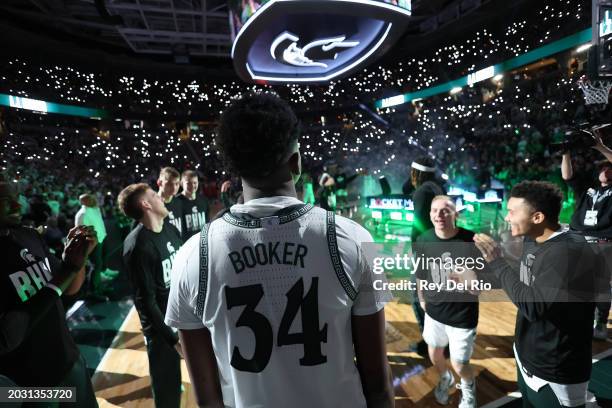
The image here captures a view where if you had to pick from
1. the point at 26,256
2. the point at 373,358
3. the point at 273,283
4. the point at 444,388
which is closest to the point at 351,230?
the point at 273,283

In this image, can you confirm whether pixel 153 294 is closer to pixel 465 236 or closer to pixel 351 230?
pixel 351 230

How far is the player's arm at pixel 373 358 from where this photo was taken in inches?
42.5

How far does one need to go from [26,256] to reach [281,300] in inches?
61.8

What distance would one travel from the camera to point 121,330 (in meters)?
4.68

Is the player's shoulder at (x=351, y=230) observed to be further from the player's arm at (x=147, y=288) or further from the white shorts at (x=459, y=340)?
the white shorts at (x=459, y=340)

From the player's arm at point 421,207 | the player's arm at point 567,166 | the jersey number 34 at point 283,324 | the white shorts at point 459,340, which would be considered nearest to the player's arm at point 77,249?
the jersey number 34 at point 283,324

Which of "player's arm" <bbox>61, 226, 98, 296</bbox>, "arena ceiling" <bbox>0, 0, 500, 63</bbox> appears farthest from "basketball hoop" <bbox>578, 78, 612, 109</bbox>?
"arena ceiling" <bbox>0, 0, 500, 63</bbox>

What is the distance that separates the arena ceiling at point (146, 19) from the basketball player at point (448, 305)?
13.5 m

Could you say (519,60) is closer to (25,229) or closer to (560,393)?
(560,393)

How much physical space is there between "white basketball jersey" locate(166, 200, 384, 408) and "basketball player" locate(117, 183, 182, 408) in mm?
1491

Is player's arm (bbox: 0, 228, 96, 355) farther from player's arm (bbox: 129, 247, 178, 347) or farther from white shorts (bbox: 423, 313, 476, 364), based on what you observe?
white shorts (bbox: 423, 313, 476, 364)

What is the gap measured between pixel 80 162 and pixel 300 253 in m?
24.7

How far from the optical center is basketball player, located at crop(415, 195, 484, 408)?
101 inches

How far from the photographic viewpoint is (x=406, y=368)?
3.48 m
